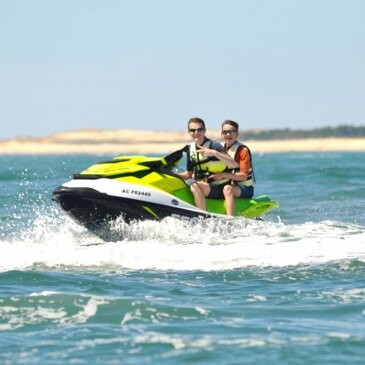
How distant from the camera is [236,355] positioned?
6.12m

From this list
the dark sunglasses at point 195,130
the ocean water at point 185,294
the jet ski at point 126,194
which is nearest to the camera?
the ocean water at point 185,294

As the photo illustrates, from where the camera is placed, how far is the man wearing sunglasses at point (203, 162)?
10734 millimetres

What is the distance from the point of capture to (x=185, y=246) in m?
10.1

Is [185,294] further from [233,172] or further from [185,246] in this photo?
[233,172]

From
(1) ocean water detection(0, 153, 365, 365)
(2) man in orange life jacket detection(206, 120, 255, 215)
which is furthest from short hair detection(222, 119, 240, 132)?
(1) ocean water detection(0, 153, 365, 365)

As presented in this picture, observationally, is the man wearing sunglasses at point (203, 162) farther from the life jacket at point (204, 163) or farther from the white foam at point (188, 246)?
the white foam at point (188, 246)

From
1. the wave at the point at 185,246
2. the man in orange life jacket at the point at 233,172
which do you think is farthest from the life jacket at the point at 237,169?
the wave at the point at 185,246

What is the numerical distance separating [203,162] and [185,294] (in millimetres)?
3327

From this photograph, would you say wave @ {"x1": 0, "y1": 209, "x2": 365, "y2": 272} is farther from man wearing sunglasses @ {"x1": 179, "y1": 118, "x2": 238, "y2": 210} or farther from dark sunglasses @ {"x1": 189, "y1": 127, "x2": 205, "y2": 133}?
dark sunglasses @ {"x1": 189, "y1": 127, "x2": 205, "y2": 133}

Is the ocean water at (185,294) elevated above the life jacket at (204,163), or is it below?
below

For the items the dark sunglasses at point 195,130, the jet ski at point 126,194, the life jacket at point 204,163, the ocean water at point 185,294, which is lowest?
the ocean water at point 185,294

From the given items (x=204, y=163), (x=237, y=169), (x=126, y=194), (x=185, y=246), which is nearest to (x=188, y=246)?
Answer: (x=185, y=246)

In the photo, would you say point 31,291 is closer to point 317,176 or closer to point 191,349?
point 191,349

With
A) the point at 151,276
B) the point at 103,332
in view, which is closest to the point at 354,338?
the point at 103,332
